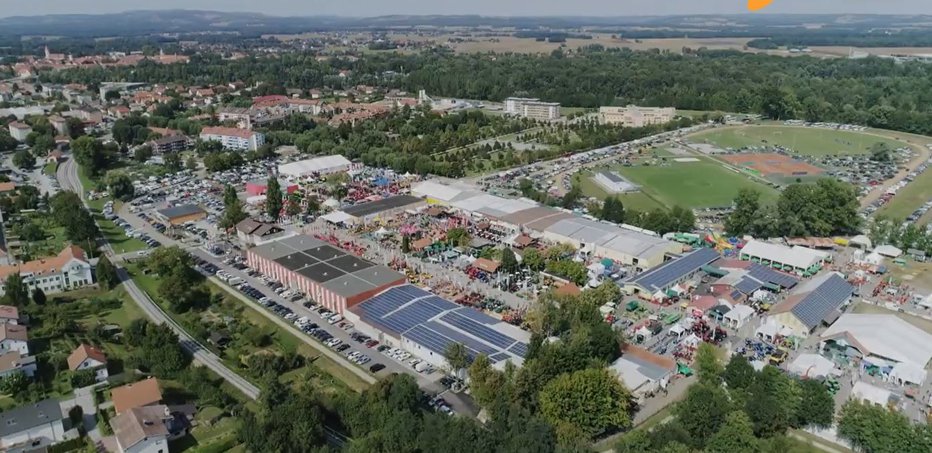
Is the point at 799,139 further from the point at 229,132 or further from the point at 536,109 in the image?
the point at 229,132

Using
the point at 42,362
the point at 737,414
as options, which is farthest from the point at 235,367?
the point at 737,414

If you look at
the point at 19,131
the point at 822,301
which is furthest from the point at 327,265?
the point at 19,131

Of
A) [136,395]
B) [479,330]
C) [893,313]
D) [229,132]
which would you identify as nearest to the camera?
[136,395]

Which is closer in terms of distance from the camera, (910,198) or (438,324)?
(438,324)

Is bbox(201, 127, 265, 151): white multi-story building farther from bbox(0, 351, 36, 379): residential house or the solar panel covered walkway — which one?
bbox(0, 351, 36, 379): residential house

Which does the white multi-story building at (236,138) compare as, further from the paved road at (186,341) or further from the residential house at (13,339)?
the residential house at (13,339)

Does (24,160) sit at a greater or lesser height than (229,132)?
lesser
